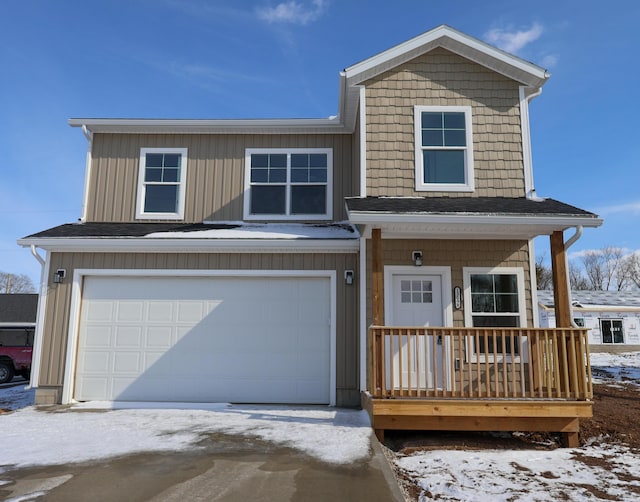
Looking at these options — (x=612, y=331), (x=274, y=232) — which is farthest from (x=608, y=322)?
(x=274, y=232)

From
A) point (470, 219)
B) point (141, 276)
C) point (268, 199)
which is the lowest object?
point (141, 276)

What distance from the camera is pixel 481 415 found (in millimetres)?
5715

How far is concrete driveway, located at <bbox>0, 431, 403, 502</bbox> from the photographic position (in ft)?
11.4

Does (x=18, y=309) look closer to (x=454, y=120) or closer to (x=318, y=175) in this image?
(x=318, y=175)

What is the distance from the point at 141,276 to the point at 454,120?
232 inches

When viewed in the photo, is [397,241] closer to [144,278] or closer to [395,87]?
[395,87]

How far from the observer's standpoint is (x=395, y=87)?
309 inches

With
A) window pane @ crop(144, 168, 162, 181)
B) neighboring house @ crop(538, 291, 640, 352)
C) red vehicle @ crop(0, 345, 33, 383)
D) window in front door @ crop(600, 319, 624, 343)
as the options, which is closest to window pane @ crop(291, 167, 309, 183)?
window pane @ crop(144, 168, 162, 181)

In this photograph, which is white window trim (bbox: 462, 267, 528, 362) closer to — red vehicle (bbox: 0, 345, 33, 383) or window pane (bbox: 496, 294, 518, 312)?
window pane (bbox: 496, 294, 518, 312)

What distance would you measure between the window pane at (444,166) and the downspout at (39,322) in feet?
21.6

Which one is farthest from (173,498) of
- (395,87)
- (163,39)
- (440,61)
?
(163,39)

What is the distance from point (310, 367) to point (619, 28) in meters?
8.79

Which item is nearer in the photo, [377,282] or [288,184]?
[377,282]

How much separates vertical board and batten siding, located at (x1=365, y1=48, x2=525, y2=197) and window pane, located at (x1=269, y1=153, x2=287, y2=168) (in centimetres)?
217
